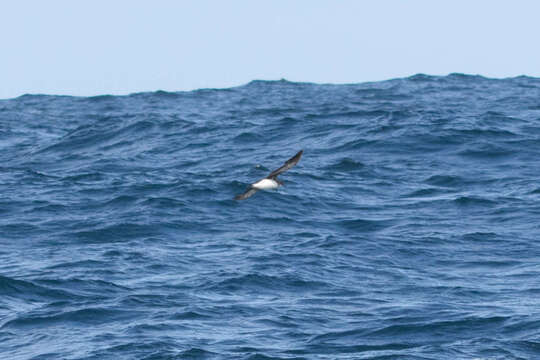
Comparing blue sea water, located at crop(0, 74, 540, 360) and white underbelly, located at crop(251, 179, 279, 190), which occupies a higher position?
white underbelly, located at crop(251, 179, 279, 190)

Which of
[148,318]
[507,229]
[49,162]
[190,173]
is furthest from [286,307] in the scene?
[49,162]

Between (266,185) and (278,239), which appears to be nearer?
(266,185)

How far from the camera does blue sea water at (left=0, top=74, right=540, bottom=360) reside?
61.2 ft

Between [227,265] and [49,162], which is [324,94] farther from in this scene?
[227,265]

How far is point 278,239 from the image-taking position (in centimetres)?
2625

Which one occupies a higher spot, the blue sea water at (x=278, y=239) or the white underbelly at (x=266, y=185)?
the white underbelly at (x=266, y=185)

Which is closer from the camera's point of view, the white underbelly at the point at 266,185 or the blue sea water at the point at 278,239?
the white underbelly at the point at 266,185

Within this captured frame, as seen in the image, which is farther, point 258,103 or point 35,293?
point 258,103

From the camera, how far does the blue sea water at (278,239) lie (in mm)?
18656

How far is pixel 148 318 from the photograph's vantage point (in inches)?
774

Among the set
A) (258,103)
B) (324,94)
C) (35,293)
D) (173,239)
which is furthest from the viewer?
(324,94)

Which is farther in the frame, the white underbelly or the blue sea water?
the blue sea water

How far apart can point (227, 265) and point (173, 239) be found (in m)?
3.19

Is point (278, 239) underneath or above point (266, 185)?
underneath
